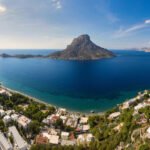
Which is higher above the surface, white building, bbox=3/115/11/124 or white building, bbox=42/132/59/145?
white building, bbox=3/115/11/124

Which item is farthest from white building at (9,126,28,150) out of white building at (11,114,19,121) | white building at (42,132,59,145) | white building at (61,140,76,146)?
white building at (61,140,76,146)

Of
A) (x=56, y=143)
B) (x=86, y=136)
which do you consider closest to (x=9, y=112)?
(x=56, y=143)

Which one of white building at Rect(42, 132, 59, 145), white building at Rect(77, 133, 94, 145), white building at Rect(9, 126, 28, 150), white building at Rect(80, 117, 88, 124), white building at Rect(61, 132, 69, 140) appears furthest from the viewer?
white building at Rect(80, 117, 88, 124)

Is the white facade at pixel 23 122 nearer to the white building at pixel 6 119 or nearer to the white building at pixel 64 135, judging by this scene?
the white building at pixel 6 119

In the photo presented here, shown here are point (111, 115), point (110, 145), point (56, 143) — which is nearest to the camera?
point (110, 145)

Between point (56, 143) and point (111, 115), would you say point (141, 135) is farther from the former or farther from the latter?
point (111, 115)

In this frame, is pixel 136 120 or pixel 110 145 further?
pixel 136 120

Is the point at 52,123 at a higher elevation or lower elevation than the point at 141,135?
lower

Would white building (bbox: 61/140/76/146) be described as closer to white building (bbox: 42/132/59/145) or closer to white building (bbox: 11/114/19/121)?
white building (bbox: 42/132/59/145)

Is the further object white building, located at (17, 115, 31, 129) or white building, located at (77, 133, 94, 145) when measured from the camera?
white building, located at (17, 115, 31, 129)
